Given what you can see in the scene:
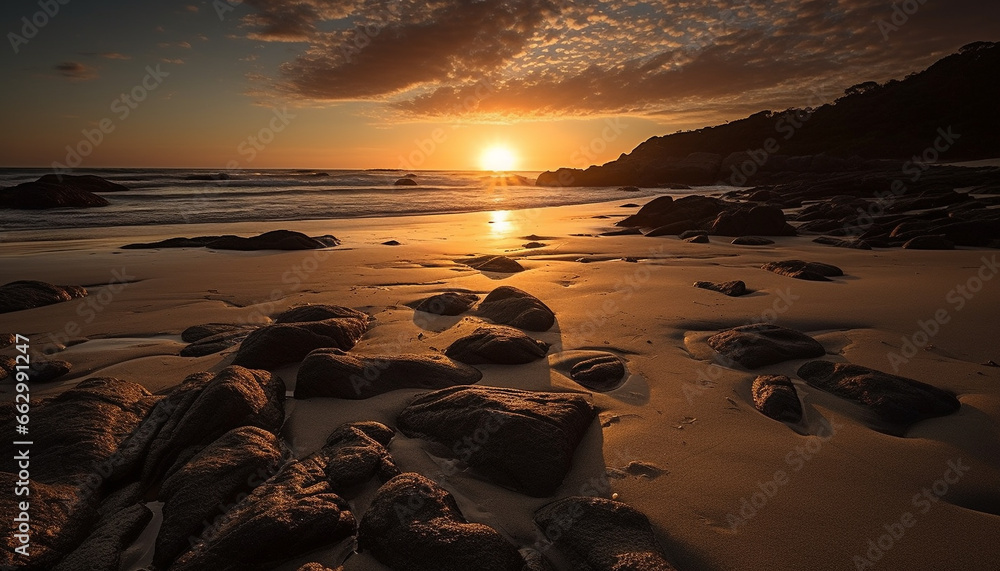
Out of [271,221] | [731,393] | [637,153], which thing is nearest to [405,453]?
[731,393]

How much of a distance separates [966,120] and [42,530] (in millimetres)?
68481

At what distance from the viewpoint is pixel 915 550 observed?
1.92m

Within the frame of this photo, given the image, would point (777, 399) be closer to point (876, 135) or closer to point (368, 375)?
point (368, 375)

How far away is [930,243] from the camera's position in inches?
332

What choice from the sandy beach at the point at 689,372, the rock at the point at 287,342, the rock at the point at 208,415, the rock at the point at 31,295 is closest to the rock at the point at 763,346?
the sandy beach at the point at 689,372

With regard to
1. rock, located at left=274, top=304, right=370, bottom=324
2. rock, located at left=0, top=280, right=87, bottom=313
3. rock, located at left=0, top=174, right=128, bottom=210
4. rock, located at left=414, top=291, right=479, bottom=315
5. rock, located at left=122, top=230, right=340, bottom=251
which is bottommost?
rock, located at left=414, top=291, right=479, bottom=315

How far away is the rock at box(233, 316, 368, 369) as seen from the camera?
3.73 meters

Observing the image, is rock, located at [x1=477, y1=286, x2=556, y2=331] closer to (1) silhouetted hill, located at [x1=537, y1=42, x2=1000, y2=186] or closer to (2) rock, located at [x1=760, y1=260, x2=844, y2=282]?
(2) rock, located at [x1=760, y1=260, x2=844, y2=282]

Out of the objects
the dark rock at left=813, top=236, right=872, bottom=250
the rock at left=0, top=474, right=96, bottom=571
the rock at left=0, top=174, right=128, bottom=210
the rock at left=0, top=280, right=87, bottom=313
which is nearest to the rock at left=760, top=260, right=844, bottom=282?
the dark rock at left=813, top=236, right=872, bottom=250

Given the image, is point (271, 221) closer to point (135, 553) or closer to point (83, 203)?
point (83, 203)

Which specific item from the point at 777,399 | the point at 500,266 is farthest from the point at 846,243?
the point at 777,399

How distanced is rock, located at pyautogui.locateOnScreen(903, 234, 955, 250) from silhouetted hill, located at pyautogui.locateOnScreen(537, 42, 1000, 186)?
36.4 m

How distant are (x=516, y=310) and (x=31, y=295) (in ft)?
19.6

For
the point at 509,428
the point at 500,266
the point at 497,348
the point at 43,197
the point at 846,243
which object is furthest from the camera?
the point at 43,197
